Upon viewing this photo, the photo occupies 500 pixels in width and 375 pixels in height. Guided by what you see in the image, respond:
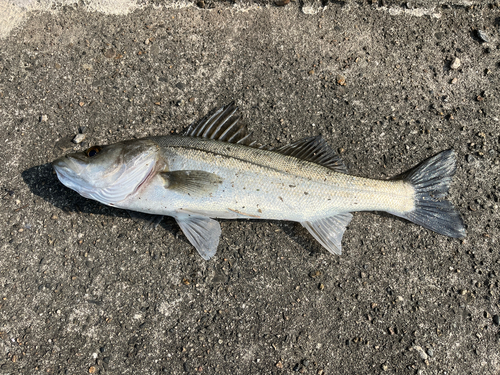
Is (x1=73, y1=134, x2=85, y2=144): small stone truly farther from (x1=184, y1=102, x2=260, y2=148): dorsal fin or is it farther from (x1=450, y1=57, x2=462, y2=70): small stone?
(x1=450, y1=57, x2=462, y2=70): small stone

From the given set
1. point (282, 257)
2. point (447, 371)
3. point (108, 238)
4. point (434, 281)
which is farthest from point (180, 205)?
point (447, 371)

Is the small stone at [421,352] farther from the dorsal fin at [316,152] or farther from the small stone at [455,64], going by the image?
the small stone at [455,64]

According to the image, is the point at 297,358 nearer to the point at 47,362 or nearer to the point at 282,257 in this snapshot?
the point at 282,257

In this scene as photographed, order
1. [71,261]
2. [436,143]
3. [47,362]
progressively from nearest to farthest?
1. [47,362]
2. [71,261]
3. [436,143]

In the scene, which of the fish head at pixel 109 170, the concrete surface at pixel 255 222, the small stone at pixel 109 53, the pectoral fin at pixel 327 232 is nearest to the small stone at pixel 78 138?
the concrete surface at pixel 255 222

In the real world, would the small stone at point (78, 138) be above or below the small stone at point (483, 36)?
above

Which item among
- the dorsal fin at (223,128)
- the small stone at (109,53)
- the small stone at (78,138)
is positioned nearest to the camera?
the dorsal fin at (223,128)

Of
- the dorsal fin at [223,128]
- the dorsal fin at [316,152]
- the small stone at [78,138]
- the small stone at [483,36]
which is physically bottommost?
the dorsal fin at [316,152]
